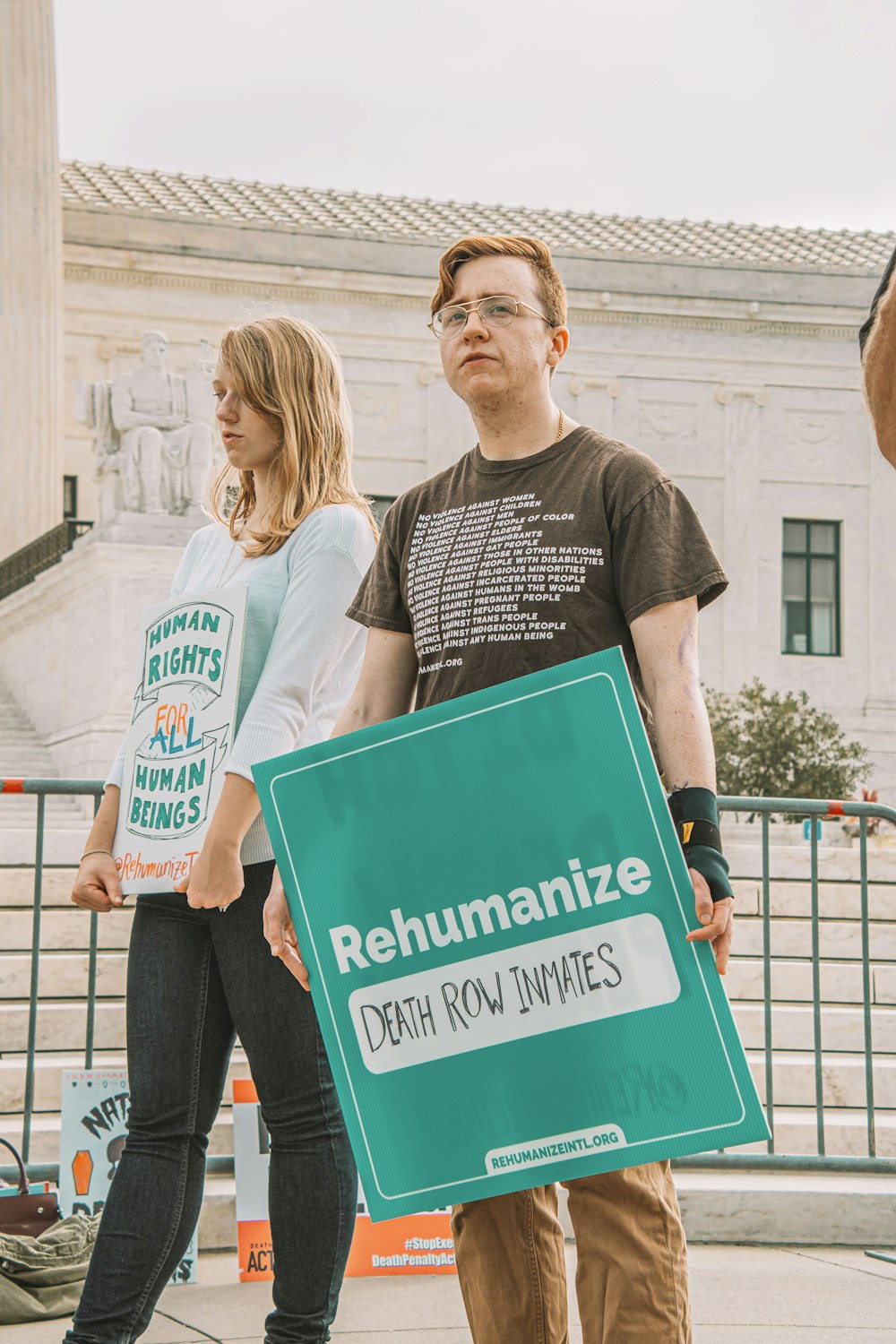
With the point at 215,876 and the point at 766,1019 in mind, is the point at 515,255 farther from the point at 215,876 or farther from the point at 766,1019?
the point at 766,1019

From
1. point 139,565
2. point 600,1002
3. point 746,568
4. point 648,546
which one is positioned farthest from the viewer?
point 746,568

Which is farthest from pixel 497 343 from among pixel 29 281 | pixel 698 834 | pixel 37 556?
pixel 29 281

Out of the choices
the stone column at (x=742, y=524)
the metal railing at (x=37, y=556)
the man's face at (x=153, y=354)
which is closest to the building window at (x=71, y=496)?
the metal railing at (x=37, y=556)

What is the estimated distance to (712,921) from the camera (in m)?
2.12

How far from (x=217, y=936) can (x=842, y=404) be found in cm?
2784

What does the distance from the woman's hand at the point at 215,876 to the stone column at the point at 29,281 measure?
695 inches

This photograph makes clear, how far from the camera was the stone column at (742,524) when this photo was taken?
90.4ft

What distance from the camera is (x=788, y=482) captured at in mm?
28500

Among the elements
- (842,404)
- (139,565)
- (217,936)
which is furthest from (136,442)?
(842,404)

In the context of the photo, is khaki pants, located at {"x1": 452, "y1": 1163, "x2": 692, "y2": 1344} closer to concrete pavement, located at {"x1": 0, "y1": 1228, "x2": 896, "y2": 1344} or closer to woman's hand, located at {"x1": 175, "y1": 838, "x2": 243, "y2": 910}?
woman's hand, located at {"x1": 175, "y1": 838, "x2": 243, "y2": 910}

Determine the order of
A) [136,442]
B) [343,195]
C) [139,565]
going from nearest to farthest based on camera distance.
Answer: [139,565] < [136,442] < [343,195]

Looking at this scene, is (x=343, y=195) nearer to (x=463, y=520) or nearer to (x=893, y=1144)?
(x=893, y=1144)

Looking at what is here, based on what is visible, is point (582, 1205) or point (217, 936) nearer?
point (582, 1205)

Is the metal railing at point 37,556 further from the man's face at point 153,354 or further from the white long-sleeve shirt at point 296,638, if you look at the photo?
the white long-sleeve shirt at point 296,638
